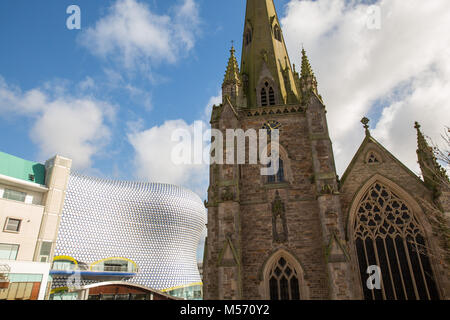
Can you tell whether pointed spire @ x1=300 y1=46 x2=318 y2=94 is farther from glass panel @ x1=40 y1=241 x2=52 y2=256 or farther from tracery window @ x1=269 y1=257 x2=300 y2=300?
glass panel @ x1=40 y1=241 x2=52 y2=256

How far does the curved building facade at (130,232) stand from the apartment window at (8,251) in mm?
26420

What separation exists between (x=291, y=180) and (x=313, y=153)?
2.10 metres

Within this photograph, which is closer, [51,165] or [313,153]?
[313,153]

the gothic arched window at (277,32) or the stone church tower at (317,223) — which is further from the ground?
the gothic arched window at (277,32)

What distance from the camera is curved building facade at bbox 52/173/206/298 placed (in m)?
55.2

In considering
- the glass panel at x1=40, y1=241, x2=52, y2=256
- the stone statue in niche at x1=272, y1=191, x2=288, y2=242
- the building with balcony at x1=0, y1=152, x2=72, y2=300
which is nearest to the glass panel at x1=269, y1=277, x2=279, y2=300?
the stone statue in niche at x1=272, y1=191, x2=288, y2=242

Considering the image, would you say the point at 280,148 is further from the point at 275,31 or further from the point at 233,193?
the point at 275,31

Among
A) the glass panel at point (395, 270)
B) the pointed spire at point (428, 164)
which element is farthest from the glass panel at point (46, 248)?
the pointed spire at point (428, 164)

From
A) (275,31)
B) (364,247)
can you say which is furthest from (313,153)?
(275,31)

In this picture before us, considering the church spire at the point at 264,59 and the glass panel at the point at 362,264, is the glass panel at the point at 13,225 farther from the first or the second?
the glass panel at the point at 362,264

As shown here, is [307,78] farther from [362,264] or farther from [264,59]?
[362,264]

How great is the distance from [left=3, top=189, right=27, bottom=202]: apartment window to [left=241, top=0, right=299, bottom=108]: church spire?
856 inches

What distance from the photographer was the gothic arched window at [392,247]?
1473 centimetres

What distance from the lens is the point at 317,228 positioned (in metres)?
16.2
